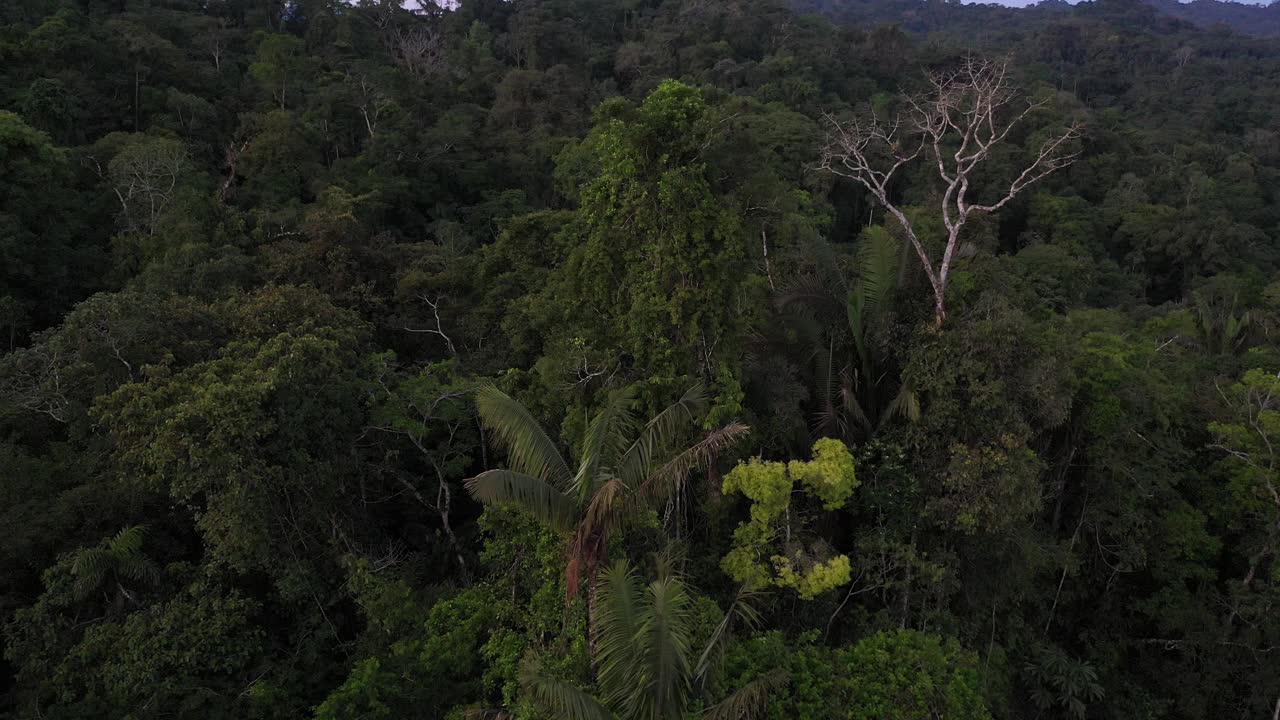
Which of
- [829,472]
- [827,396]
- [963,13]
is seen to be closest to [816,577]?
[829,472]

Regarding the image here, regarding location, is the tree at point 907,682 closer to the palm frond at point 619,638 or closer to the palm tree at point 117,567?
the palm frond at point 619,638

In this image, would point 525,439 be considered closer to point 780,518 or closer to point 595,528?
point 595,528

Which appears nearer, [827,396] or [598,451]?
[598,451]

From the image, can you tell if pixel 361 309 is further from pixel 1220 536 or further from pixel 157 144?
pixel 1220 536

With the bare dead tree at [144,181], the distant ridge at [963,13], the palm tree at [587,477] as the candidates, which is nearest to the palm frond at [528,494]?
the palm tree at [587,477]

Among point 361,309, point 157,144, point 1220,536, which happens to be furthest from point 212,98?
point 1220,536

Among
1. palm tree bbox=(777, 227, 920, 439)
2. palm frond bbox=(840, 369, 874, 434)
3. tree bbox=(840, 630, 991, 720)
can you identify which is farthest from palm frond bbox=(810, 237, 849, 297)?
tree bbox=(840, 630, 991, 720)

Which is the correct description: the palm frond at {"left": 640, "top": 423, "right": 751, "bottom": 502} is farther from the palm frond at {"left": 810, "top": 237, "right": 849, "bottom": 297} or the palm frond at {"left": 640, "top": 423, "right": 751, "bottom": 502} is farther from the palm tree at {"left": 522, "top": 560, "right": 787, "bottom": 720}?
the palm frond at {"left": 810, "top": 237, "right": 849, "bottom": 297}
